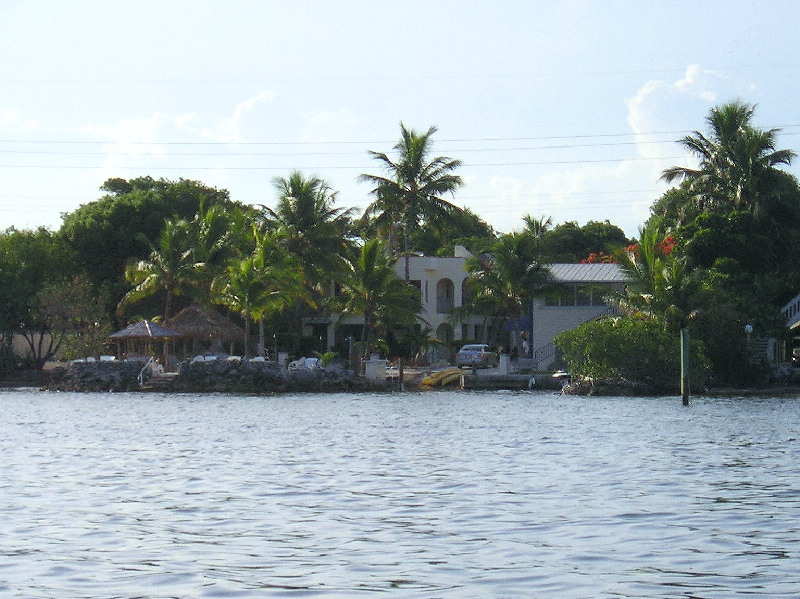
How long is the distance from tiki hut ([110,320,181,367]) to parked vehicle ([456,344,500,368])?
1448 centimetres

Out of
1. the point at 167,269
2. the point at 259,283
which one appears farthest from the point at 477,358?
Result: the point at 167,269

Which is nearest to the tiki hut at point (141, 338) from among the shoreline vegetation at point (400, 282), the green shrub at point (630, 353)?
the shoreline vegetation at point (400, 282)

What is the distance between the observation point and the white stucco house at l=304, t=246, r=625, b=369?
2490 inches

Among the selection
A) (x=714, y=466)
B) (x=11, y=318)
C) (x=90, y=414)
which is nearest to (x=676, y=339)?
(x=90, y=414)

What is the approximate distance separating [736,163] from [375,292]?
18.5 metres

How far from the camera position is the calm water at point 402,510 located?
39.2 ft

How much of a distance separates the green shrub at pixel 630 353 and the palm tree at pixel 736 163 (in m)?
11.5

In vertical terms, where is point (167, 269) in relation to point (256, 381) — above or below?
above

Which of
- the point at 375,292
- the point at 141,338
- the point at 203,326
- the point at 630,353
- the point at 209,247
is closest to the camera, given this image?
the point at 630,353

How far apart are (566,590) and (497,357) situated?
177 ft

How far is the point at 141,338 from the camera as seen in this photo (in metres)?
59.8

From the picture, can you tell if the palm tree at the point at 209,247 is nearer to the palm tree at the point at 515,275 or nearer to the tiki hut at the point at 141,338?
the tiki hut at the point at 141,338

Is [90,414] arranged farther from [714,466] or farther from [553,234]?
[553,234]

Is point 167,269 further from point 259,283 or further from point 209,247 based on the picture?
point 259,283
